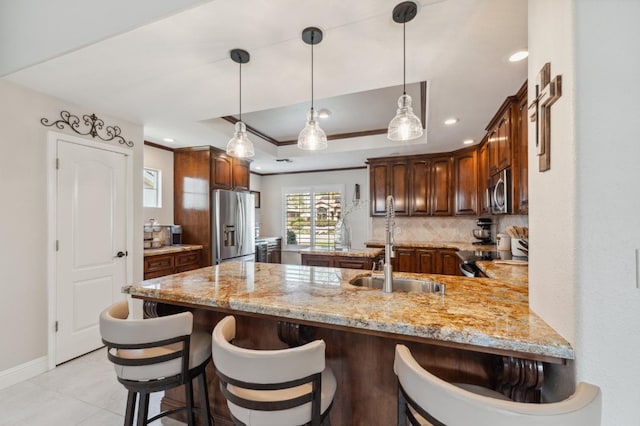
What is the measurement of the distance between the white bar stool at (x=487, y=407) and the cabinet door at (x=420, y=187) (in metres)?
4.16

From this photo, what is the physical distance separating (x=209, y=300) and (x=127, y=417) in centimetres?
71

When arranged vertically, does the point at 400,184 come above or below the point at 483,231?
above

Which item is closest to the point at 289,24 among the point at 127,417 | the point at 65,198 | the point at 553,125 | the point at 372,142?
the point at 553,125

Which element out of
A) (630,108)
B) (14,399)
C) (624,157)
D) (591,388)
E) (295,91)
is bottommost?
(14,399)

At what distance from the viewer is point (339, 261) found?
3574 mm

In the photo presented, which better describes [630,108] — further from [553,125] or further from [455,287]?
[455,287]

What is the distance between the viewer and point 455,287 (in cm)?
158

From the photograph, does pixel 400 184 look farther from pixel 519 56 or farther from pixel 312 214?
pixel 519 56

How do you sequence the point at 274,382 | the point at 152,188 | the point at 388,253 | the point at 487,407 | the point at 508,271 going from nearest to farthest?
the point at 487,407
the point at 274,382
the point at 388,253
the point at 508,271
the point at 152,188

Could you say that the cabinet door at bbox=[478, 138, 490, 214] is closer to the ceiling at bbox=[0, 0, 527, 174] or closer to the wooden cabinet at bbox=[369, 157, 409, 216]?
the ceiling at bbox=[0, 0, 527, 174]

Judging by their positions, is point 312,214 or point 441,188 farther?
point 312,214

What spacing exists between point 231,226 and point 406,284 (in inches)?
128

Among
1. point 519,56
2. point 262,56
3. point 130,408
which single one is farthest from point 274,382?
point 519,56

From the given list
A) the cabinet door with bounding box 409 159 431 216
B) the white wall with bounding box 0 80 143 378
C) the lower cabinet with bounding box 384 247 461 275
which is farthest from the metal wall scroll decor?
the cabinet door with bounding box 409 159 431 216
